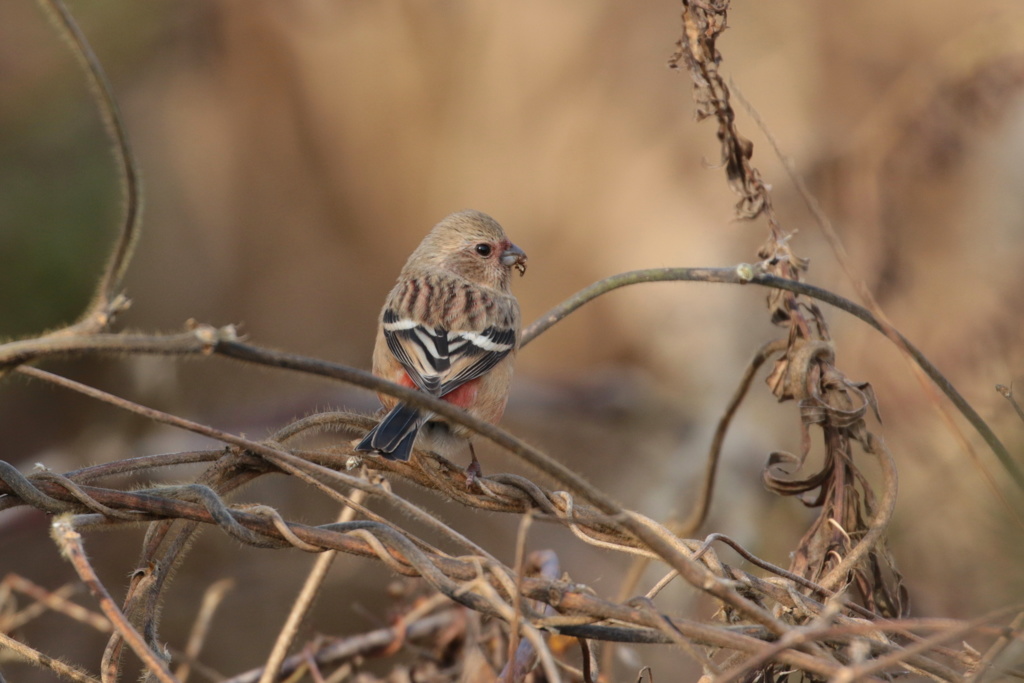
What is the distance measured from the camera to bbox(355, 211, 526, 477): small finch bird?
3697mm

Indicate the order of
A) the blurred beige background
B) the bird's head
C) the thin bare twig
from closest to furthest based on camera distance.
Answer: the thin bare twig
the bird's head
the blurred beige background

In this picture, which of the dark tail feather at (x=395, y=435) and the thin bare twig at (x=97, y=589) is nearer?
the thin bare twig at (x=97, y=589)

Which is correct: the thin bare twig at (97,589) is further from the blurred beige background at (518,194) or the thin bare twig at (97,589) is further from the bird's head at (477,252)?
the blurred beige background at (518,194)

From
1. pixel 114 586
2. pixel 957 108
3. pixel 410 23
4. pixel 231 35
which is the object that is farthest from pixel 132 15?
pixel 957 108

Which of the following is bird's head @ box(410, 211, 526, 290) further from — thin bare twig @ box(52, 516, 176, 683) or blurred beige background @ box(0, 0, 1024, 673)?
thin bare twig @ box(52, 516, 176, 683)

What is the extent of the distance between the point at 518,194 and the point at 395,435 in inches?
222

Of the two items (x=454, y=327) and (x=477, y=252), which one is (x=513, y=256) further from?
(x=454, y=327)

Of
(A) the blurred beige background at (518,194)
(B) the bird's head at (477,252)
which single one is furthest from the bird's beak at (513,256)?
(A) the blurred beige background at (518,194)

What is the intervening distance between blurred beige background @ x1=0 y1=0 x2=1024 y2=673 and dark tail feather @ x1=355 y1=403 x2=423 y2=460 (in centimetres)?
336

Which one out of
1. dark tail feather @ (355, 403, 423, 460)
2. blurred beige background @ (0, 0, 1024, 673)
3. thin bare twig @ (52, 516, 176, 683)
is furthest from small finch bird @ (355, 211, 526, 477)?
blurred beige background @ (0, 0, 1024, 673)

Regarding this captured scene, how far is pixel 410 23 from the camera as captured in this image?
8148mm

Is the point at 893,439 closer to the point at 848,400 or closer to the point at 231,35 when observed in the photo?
the point at 848,400

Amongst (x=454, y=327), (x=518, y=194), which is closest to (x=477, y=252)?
(x=454, y=327)

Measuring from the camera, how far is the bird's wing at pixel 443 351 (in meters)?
3.71
